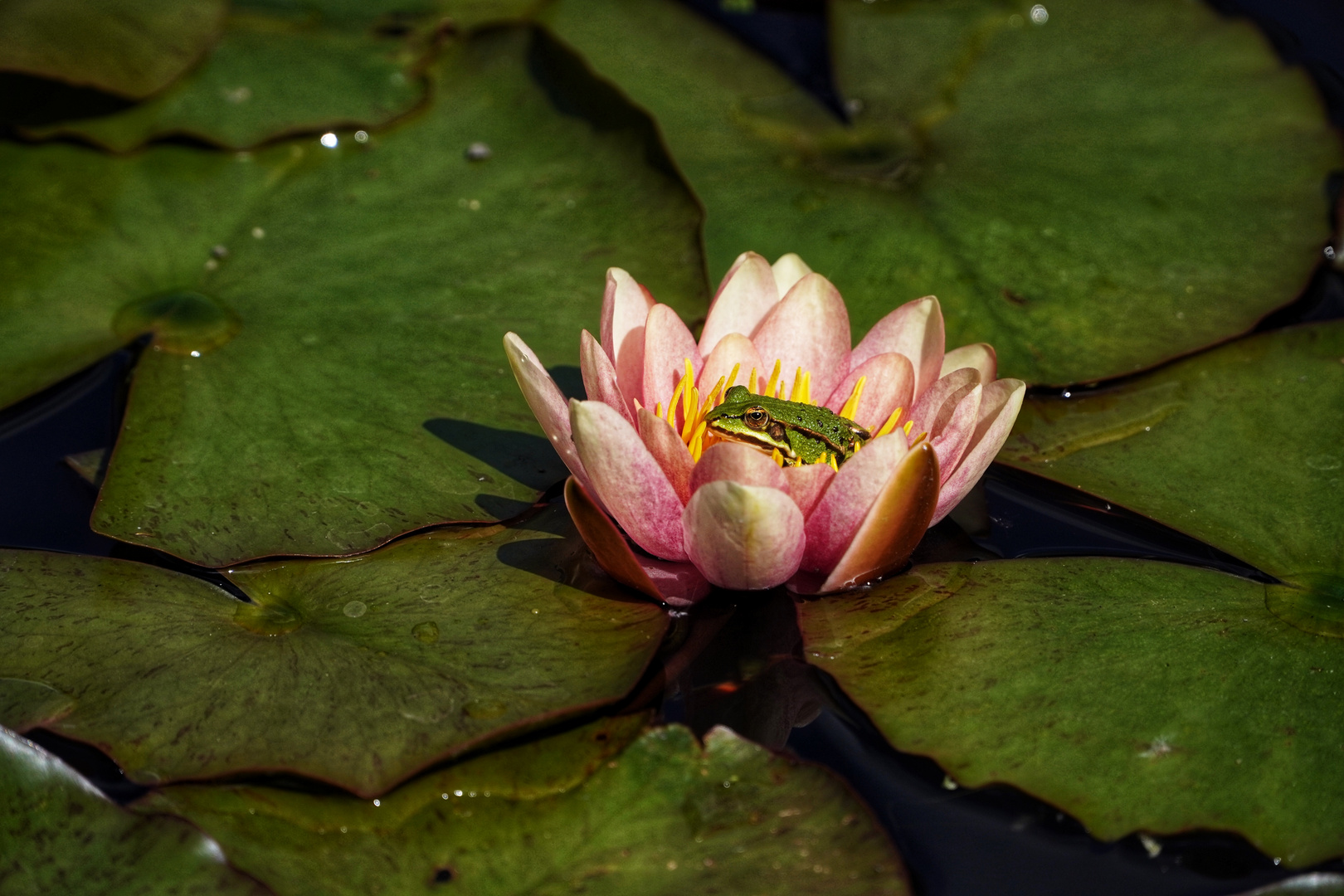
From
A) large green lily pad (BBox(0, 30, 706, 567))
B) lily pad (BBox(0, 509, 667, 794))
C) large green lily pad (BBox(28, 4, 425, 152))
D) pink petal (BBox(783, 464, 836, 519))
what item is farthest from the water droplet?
pink petal (BBox(783, 464, 836, 519))

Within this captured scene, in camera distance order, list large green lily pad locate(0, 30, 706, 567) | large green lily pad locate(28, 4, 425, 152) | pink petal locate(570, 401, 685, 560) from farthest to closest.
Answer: large green lily pad locate(28, 4, 425, 152), large green lily pad locate(0, 30, 706, 567), pink petal locate(570, 401, 685, 560)

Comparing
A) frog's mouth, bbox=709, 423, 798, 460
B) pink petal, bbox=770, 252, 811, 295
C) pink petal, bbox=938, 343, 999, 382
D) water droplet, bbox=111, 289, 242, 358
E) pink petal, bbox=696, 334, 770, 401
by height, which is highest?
pink petal, bbox=770, 252, 811, 295

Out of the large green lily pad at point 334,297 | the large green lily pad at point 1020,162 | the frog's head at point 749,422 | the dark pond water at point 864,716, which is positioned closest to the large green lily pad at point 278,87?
the large green lily pad at point 334,297

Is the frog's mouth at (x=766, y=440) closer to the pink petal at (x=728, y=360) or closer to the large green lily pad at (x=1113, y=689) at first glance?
the pink petal at (x=728, y=360)

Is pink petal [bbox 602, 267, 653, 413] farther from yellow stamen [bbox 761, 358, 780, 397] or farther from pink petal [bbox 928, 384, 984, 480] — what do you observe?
pink petal [bbox 928, 384, 984, 480]

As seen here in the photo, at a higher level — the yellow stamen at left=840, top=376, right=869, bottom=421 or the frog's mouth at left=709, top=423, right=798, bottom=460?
the yellow stamen at left=840, top=376, right=869, bottom=421

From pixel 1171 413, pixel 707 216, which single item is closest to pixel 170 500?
pixel 707 216

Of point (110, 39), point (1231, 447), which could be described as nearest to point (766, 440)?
point (1231, 447)

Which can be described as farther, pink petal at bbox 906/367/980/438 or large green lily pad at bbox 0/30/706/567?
large green lily pad at bbox 0/30/706/567

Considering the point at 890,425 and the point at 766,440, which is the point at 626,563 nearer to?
the point at 766,440
